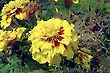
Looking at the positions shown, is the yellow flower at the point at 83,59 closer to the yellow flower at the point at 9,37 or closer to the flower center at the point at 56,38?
the flower center at the point at 56,38

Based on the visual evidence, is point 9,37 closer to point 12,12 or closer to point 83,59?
point 12,12

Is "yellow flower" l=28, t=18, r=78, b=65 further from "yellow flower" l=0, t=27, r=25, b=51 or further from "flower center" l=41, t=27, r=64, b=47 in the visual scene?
"yellow flower" l=0, t=27, r=25, b=51

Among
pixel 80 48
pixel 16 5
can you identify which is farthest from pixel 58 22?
pixel 16 5

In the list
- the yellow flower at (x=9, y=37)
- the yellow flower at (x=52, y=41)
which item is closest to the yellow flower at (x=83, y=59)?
the yellow flower at (x=52, y=41)

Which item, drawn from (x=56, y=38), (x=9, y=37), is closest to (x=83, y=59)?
(x=56, y=38)

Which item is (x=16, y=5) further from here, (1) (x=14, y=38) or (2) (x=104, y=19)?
(2) (x=104, y=19)
